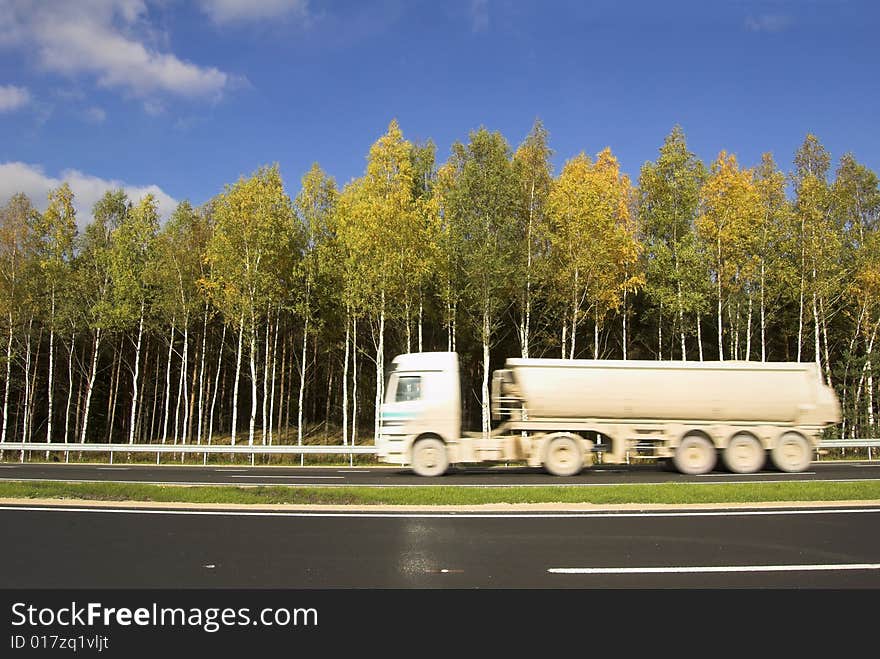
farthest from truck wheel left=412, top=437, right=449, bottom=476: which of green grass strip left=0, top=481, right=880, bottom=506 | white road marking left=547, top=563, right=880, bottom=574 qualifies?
white road marking left=547, top=563, right=880, bottom=574

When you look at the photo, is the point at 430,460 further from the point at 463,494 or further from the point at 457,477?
the point at 463,494

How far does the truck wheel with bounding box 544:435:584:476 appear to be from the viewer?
16.3 meters

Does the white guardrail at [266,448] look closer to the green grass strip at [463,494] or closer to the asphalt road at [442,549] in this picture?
the green grass strip at [463,494]

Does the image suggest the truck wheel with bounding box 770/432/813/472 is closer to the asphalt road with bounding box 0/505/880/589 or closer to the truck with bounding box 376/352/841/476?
the truck with bounding box 376/352/841/476

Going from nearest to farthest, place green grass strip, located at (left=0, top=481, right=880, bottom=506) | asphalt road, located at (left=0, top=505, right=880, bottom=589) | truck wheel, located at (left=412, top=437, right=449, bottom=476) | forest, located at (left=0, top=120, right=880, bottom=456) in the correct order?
1. asphalt road, located at (left=0, top=505, right=880, bottom=589)
2. green grass strip, located at (left=0, top=481, right=880, bottom=506)
3. truck wheel, located at (left=412, top=437, right=449, bottom=476)
4. forest, located at (left=0, top=120, right=880, bottom=456)

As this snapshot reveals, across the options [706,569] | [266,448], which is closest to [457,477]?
[266,448]

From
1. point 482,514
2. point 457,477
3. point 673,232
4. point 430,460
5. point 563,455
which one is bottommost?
point 457,477

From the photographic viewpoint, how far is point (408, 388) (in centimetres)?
1650

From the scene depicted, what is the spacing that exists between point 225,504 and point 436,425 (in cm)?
648

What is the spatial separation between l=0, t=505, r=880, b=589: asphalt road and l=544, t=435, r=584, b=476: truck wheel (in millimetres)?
6141

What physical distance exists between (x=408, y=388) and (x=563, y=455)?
4539 millimetres
